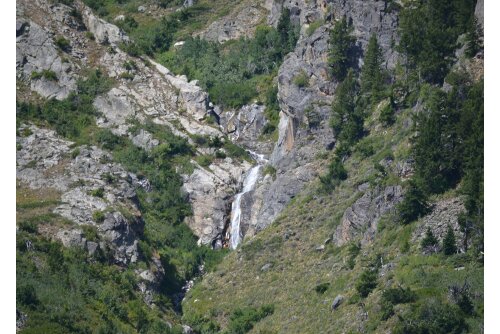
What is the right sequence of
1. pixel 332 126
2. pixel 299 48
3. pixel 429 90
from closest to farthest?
1. pixel 429 90
2. pixel 332 126
3. pixel 299 48

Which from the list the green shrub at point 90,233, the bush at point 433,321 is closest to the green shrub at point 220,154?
the green shrub at point 90,233

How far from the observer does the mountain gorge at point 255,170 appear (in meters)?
100

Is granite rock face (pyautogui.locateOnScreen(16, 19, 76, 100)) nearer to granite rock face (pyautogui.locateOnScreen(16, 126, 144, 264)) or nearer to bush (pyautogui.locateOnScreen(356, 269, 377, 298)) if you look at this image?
granite rock face (pyautogui.locateOnScreen(16, 126, 144, 264))

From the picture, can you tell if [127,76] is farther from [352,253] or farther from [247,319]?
[352,253]

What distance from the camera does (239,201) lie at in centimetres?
12500

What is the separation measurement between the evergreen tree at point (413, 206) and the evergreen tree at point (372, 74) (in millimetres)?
20247

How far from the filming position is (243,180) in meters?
128

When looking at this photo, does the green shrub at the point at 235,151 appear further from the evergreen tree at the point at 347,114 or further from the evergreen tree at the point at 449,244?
the evergreen tree at the point at 449,244

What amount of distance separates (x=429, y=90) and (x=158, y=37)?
49332 mm

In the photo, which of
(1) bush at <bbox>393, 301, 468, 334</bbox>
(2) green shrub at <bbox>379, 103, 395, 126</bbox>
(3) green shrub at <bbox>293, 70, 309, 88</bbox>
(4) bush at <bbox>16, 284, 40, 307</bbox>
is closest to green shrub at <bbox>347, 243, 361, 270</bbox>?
(1) bush at <bbox>393, 301, 468, 334</bbox>

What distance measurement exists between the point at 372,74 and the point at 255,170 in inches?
596

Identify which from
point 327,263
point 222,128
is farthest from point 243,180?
point 327,263

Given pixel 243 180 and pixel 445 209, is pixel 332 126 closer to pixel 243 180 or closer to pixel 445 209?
pixel 243 180

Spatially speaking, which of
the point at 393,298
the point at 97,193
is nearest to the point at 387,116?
the point at 97,193
